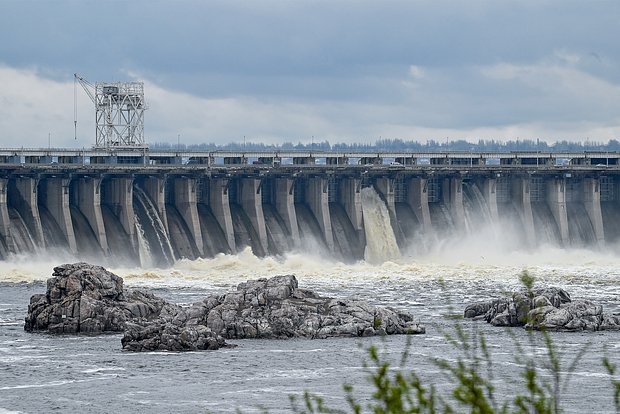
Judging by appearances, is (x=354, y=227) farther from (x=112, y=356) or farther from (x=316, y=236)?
(x=112, y=356)

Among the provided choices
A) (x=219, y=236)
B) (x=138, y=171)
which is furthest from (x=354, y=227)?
(x=138, y=171)

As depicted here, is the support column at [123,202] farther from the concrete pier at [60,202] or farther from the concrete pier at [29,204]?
the concrete pier at [29,204]

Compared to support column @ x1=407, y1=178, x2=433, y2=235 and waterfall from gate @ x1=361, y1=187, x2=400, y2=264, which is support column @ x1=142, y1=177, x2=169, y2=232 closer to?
waterfall from gate @ x1=361, y1=187, x2=400, y2=264

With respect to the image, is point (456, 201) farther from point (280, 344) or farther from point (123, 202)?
Answer: point (280, 344)

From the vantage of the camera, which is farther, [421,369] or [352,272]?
[352,272]

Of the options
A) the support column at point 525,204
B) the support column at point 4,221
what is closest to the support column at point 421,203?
the support column at point 525,204

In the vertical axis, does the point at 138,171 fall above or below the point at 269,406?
above

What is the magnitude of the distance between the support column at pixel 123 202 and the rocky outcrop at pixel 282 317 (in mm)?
36913

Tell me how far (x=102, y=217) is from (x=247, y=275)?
12976 mm

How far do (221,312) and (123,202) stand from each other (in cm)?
4169

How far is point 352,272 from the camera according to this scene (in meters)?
104

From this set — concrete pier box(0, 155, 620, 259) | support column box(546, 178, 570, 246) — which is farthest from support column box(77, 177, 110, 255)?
support column box(546, 178, 570, 246)

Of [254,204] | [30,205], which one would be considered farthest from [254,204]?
[30,205]

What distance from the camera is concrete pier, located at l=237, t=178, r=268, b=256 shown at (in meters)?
108
